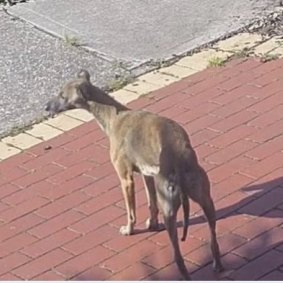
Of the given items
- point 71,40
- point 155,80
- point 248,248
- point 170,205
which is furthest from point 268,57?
point 170,205

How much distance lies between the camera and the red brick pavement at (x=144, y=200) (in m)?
5.82

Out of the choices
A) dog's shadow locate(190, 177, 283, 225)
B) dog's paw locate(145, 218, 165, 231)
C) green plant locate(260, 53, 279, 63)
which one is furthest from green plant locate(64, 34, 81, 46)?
dog's paw locate(145, 218, 165, 231)

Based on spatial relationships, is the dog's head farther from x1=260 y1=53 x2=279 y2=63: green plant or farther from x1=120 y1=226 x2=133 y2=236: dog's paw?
x1=260 y1=53 x2=279 y2=63: green plant

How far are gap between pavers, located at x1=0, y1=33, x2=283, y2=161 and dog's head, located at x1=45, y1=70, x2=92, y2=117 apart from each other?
3.70 ft

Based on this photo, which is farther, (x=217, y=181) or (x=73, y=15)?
(x=73, y=15)

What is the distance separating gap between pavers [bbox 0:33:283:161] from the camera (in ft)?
25.2

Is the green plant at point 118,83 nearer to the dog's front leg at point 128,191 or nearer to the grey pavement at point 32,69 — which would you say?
the grey pavement at point 32,69

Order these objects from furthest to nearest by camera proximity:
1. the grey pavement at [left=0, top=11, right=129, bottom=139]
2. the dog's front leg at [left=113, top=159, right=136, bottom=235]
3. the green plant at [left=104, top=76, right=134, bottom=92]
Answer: the green plant at [left=104, top=76, right=134, bottom=92], the grey pavement at [left=0, top=11, right=129, bottom=139], the dog's front leg at [left=113, top=159, right=136, bottom=235]

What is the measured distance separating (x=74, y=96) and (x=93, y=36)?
3.19 m

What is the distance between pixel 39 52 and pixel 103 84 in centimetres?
107

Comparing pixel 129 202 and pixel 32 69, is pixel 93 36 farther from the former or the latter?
pixel 129 202

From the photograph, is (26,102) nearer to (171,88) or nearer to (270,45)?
(171,88)

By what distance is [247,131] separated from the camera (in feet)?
23.9

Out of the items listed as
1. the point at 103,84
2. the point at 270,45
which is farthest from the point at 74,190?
the point at 270,45
